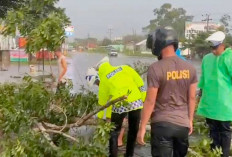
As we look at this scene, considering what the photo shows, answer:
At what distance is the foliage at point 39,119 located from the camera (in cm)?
434

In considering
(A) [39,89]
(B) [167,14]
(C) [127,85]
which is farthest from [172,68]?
(B) [167,14]

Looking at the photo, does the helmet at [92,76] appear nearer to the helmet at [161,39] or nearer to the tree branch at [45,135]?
the tree branch at [45,135]

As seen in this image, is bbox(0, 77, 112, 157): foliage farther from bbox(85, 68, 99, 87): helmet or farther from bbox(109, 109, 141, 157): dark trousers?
bbox(85, 68, 99, 87): helmet

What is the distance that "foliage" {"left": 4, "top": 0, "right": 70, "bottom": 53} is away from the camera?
4883 mm

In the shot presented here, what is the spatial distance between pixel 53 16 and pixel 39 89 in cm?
115

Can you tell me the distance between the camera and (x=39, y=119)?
5293mm

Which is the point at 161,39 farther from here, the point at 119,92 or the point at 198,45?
the point at 198,45

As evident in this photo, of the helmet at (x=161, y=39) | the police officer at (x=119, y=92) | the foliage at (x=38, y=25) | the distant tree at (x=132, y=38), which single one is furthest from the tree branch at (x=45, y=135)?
the distant tree at (x=132, y=38)

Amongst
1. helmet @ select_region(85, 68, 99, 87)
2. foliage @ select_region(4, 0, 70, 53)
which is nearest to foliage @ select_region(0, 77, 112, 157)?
helmet @ select_region(85, 68, 99, 87)

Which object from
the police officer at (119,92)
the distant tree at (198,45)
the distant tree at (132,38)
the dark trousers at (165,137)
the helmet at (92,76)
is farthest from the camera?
the distant tree at (132,38)

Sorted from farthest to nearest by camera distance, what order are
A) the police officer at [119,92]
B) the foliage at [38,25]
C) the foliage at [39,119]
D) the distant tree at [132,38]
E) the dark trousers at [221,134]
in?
the distant tree at [132,38] → the foliage at [38,25] → the dark trousers at [221,134] → the police officer at [119,92] → the foliage at [39,119]

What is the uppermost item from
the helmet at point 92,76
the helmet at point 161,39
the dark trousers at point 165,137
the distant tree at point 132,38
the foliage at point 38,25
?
the distant tree at point 132,38

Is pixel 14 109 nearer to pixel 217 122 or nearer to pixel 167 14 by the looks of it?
pixel 217 122

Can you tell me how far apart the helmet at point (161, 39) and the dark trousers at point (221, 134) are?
1.71m
